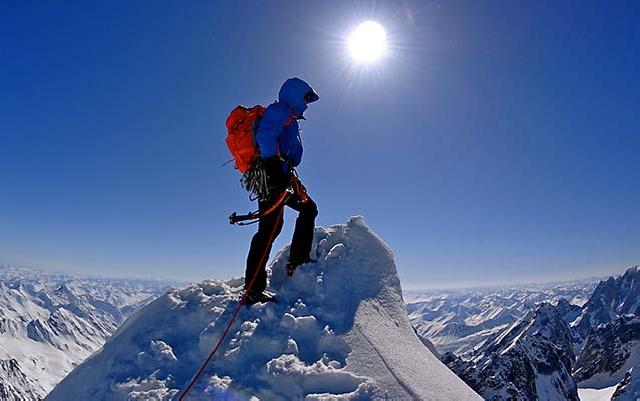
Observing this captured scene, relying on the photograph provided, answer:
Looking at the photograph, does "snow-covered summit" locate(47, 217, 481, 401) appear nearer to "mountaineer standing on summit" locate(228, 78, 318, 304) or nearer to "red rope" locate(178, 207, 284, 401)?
"red rope" locate(178, 207, 284, 401)

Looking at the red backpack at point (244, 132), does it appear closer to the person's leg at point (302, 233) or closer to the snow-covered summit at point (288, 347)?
the person's leg at point (302, 233)

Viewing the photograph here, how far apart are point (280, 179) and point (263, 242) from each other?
3.95ft

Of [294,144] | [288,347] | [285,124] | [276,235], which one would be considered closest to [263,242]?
[276,235]

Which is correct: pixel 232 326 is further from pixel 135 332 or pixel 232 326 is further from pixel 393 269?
pixel 393 269

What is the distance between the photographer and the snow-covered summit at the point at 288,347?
5137mm

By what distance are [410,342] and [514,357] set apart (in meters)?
101

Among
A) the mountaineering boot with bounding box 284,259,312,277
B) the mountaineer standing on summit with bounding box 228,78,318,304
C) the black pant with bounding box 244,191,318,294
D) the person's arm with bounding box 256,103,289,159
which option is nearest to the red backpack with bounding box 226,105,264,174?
the mountaineer standing on summit with bounding box 228,78,318,304

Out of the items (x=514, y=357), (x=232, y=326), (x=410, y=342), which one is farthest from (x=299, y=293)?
(x=514, y=357)

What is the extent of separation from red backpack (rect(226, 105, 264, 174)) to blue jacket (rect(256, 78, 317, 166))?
0.78 ft

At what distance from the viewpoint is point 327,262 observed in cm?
789

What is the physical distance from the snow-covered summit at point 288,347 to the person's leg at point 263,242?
46cm

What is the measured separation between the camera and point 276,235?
26.1 ft

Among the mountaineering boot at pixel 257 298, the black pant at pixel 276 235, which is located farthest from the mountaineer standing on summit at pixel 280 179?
the mountaineering boot at pixel 257 298

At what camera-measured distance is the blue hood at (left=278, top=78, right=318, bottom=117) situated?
7.62m
